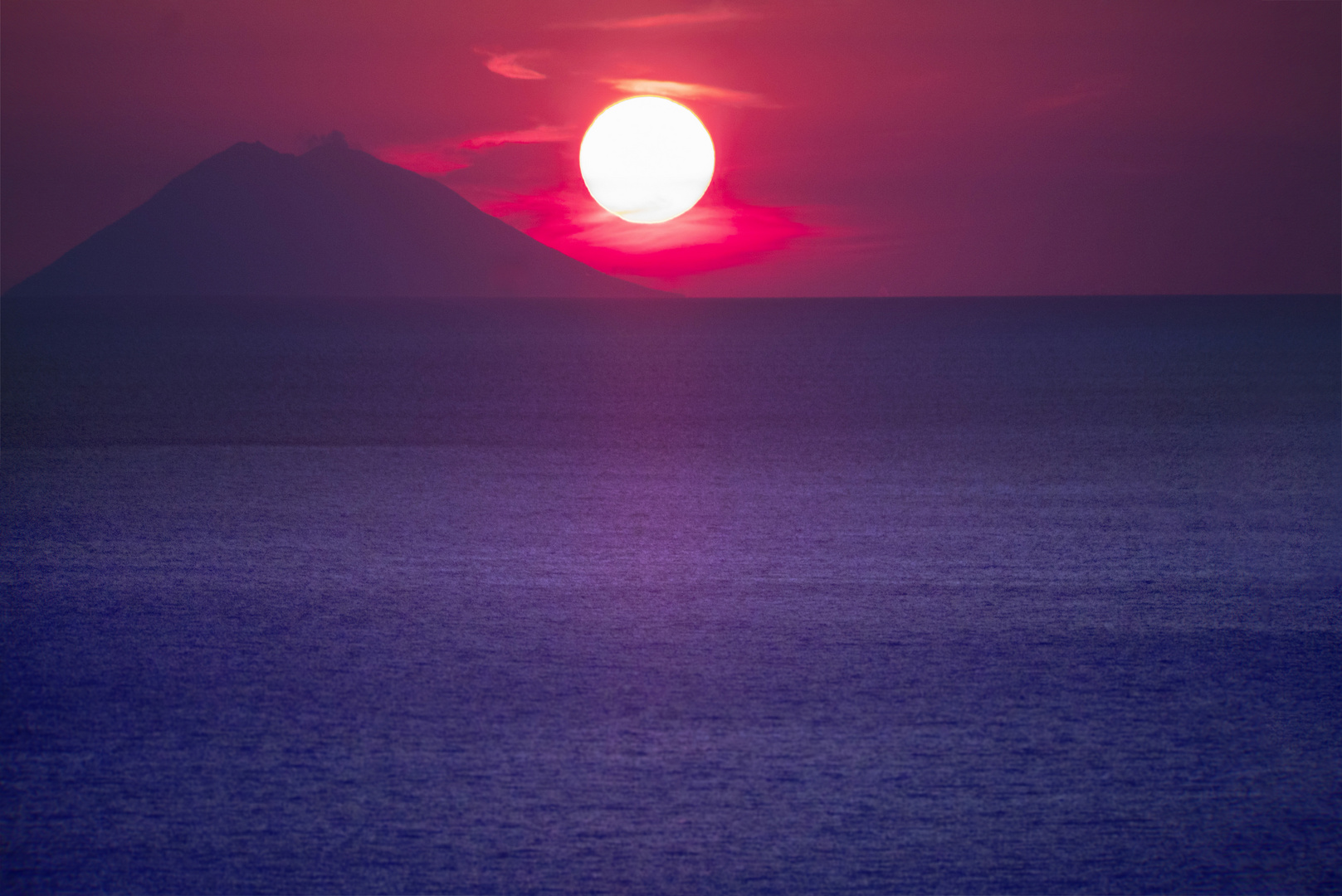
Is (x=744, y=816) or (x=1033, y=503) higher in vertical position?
(x=1033, y=503)

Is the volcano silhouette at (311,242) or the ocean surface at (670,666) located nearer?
the ocean surface at (670,666)

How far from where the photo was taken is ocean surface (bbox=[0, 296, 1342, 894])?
93.1 inches

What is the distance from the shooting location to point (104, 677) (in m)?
3.26

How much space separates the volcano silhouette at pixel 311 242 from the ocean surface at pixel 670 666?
6387 inches

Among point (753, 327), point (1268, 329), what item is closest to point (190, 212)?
point (753, 327)

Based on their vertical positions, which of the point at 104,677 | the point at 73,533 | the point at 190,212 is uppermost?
the point at 190,212

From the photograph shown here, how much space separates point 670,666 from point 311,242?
188595 mm

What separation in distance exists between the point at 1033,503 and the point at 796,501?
1323mm

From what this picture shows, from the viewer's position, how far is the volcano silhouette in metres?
168

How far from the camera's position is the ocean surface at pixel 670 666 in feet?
7.76

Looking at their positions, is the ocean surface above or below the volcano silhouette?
below

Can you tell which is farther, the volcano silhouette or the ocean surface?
the volcano silhouette

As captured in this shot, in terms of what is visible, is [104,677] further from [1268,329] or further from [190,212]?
[190,212]

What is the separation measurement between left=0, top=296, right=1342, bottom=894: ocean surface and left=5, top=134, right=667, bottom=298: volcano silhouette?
532 feet
